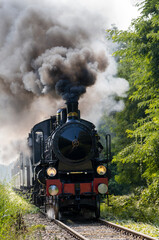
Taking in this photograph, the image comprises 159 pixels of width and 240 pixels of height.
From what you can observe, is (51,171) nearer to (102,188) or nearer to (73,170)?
(73,170)

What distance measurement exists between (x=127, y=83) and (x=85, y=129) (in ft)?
23.1

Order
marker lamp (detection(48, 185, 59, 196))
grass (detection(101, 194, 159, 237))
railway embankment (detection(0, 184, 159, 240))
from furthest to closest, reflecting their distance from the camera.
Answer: marker lamp (detection(48, 185, 59, 196)) < grass (detection(101, 194, 159, 237)) < railway embankment (detection(0, 184, 159, 240))

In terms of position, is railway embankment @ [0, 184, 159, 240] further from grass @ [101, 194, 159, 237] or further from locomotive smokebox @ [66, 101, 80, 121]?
locomotive smokebox @ [66, 101, 80, 121]

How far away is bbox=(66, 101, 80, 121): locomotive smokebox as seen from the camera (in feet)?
34.8

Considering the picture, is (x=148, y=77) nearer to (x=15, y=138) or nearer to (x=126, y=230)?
(x=126, y=230)

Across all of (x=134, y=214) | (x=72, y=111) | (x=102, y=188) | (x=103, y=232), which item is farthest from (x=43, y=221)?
(x=72, y=111)

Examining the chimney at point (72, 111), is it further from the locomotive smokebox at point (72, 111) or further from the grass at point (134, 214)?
the grass at point (134, 214)

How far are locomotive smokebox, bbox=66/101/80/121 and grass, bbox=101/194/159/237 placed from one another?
9.68ft

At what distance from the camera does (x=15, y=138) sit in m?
17.1

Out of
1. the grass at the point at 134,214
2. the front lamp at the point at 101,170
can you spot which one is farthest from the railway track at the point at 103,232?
the front lamp at the point at 101,170

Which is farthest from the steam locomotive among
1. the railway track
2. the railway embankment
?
the railway track

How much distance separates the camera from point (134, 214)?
33.4ft

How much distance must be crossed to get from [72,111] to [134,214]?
3624mm

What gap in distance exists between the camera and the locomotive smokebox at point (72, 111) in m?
10.6
